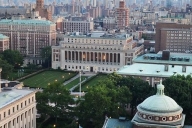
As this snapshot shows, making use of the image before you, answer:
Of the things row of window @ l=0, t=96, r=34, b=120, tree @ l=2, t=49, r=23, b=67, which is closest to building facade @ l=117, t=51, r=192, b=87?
row of window @ l=0, t=96, r=34, b=120

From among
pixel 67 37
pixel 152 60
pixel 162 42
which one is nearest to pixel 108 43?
pixel 67 37

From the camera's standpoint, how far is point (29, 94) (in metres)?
65.9

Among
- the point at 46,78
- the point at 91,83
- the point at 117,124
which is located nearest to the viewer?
the point at 117,124

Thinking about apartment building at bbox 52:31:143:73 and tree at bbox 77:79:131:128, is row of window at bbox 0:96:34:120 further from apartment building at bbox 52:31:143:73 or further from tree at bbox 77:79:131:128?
apartment building at bbox 52:31:143:73

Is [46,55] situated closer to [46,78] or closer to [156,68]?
[46,78]

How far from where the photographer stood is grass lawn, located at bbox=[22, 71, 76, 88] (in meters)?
109

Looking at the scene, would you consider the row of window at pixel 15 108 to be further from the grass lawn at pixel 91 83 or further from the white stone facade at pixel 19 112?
the grass lawn at pixel 91 83

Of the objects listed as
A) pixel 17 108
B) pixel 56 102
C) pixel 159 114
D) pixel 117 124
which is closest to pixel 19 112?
pixel 17 108

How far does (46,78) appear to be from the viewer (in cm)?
11862

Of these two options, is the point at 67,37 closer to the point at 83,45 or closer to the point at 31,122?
the point at 83,45

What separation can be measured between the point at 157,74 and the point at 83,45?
56.3 metres

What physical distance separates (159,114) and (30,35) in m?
111

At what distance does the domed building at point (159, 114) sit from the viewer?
51844 millimetres

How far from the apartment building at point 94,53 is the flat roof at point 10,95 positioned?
2756 inches
